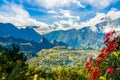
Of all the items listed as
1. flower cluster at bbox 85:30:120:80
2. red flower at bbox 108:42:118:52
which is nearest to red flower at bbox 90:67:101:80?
flower cluster at bbox 85:30:120:80

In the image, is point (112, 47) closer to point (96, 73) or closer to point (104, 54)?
point (104, 54)

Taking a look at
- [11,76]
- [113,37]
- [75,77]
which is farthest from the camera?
[75,77]

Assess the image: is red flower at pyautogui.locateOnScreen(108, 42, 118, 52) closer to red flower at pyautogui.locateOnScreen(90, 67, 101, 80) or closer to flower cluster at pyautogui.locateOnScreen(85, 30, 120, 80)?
flower cluster at pyautogui.locateOnScreen(85, 30, 120, 80)

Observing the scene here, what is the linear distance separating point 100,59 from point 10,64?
26.8 m

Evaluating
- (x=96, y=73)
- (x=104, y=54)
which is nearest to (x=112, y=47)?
(x=104, y=54)

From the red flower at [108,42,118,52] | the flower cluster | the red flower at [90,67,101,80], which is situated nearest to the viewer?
the red flower at [90,67,101,80]

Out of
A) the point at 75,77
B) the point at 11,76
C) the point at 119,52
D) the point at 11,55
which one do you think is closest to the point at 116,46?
the point at 119,52

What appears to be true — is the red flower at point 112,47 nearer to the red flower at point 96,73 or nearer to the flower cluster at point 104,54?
the flower cluster at point 104,54

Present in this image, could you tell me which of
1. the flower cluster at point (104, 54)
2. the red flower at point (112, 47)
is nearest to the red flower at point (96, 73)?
the flower cluster at point (104, 54)

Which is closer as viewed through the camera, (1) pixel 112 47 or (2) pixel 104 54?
(1) pixel 112 47

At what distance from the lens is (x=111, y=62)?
808 inches

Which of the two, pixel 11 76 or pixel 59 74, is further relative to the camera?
pixel 59 74

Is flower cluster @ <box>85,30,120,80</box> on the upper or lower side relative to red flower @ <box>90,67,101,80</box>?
upper

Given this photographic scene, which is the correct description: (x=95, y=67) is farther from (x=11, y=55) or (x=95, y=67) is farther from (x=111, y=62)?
(x=11, y=55)
